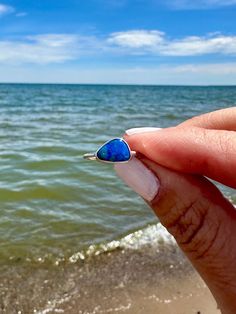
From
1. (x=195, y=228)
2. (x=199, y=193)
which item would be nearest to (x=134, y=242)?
(x=195, y=228)

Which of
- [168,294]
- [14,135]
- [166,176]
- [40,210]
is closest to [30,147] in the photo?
[14,135]

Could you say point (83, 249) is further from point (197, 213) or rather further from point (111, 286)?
point (197, 213)

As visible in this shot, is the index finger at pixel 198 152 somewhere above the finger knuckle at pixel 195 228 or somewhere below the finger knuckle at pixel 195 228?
above

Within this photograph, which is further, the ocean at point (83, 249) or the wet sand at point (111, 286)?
the ocean at point (83, 249)

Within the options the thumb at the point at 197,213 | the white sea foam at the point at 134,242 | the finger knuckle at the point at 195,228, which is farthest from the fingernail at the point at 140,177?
the white sea foam at the point at 134,242

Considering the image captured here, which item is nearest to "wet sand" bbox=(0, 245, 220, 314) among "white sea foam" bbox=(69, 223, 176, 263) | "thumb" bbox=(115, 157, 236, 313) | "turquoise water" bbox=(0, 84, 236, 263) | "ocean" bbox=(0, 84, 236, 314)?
"ocean" bbox=(0, 84, 236, 314)

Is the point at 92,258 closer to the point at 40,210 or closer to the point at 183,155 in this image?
the point at 40,210

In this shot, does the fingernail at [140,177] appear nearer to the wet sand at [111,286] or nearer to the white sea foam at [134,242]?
the wet sand at [111,286]
